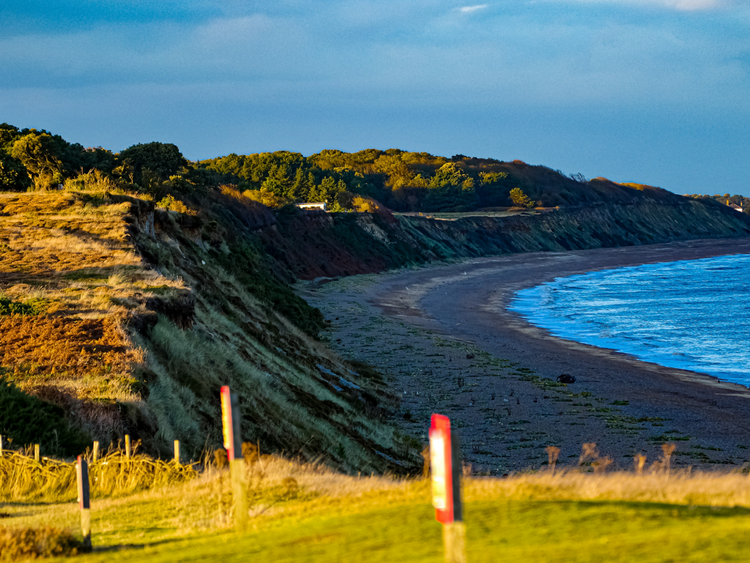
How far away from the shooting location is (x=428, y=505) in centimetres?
615

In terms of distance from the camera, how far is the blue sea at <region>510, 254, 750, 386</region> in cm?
3481

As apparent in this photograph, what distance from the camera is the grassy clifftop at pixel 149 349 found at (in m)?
12.4

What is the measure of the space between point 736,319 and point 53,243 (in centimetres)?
3941

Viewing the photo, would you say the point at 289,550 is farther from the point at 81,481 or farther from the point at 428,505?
the point at 81,481

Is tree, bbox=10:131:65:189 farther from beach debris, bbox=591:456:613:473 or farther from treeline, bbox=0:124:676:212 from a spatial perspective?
beach debris, bbox=591:456:613:473

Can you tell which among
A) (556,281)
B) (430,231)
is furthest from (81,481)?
→ (430,231)

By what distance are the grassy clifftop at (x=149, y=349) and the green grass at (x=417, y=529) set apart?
15.2 feet

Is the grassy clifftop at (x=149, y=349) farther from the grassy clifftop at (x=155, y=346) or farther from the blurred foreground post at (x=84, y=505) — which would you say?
the blurred foreground post at (x=84, y=505)

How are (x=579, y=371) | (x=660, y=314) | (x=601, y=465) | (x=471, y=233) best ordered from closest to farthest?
1. (x=601, y=465)
2. (x=579, y=371)
3. (x=660, y=314)
4. (x=471, y=233)

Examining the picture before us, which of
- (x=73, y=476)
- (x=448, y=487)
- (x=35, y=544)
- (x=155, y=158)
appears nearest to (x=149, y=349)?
(x=73, y=476)

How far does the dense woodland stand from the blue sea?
75.4ft

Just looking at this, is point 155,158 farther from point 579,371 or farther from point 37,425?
point 37,425

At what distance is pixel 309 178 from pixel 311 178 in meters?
0.31

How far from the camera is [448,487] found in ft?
13.1
